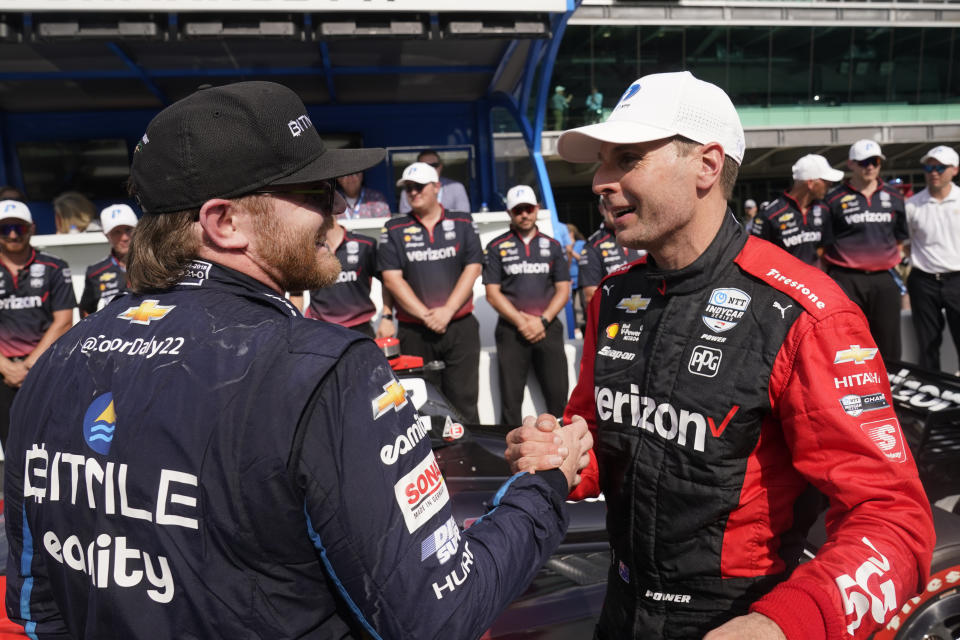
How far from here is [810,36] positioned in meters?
25.0

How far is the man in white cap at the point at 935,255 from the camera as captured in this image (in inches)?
251

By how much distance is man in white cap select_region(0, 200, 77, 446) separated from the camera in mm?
5527

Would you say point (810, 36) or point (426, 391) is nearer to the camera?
point (426, 391)

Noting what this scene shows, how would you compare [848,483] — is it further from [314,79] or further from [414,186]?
[314,79]

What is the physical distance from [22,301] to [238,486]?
578 cm

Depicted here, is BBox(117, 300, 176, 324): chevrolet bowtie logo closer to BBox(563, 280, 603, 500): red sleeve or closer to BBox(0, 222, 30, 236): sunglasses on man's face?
BBox(563, 280, 603, 500): red sleeve

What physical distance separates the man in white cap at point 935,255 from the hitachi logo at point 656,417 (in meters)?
6.15

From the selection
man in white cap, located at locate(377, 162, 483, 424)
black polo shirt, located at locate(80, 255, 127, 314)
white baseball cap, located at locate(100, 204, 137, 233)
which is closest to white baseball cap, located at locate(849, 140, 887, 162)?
man in white cap, located at locate(377, 162, 483, 424)

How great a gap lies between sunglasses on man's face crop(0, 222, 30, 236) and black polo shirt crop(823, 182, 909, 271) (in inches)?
→ 289

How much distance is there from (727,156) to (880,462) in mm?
793

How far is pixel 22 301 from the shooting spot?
5617 millimetres

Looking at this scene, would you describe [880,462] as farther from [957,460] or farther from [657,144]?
[957,460]

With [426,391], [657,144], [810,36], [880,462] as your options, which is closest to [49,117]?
[426,391]

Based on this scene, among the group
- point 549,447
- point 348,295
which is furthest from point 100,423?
point 348,295
